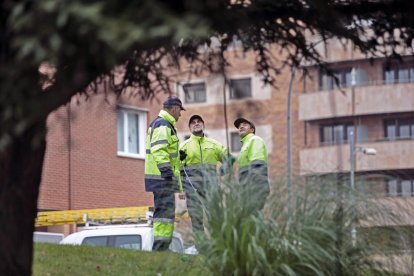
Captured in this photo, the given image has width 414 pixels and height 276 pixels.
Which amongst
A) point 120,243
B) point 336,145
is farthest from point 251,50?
point 336,145

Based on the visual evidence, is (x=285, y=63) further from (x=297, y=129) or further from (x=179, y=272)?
(x=297, y=129)

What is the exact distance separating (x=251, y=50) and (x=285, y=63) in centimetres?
31

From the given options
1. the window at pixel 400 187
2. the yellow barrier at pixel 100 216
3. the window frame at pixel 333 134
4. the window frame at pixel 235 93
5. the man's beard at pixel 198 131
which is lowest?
the yellow barrier at pixel 100 216

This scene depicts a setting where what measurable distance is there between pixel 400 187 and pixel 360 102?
1808 inches

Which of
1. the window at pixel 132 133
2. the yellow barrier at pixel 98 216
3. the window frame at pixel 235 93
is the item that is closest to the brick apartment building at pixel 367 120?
the window at pixel 132 133

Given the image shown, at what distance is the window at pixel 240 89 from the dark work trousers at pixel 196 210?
8.39 feet

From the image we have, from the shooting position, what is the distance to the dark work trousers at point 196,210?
9.56 metres

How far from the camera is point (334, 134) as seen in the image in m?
57.4

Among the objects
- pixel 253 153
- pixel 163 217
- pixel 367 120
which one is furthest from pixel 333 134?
pixel 163 217

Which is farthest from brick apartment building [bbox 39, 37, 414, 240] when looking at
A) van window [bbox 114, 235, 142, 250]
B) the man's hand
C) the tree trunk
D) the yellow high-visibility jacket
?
van window [bbox 114, 235, 142, 250]

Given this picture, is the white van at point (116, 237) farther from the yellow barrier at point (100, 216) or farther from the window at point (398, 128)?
the window at point (398, 128)

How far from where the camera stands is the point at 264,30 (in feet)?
26.3

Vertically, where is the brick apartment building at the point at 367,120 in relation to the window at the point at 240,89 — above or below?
above

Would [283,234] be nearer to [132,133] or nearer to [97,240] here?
[97,240]
